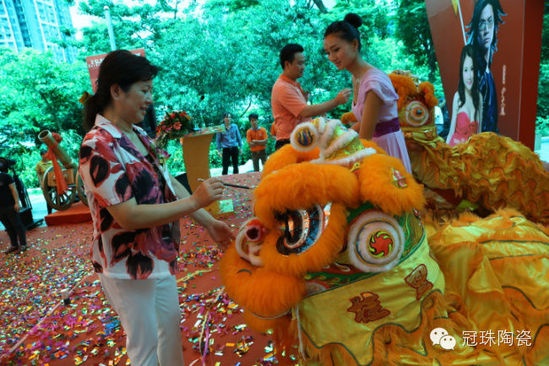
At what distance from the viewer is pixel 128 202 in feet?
3.77

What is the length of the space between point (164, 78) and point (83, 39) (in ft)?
10.4

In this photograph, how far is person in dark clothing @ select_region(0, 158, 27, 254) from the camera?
468 centimetres

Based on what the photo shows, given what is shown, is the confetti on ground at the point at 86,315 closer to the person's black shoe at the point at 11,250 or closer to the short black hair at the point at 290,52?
the person's black shoe at the point at 11,250

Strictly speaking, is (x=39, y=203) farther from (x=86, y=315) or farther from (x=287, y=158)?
(x=287, y=158)

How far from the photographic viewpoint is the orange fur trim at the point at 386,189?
3.43 ft

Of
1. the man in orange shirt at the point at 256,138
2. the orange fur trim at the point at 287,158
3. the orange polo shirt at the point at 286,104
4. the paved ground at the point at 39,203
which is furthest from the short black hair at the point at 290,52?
the paved ground at the point at 39,203

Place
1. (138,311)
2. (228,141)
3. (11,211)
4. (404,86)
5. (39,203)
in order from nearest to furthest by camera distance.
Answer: (138,311)
(404,86)
(11,211)
(228,141)
(39,203)

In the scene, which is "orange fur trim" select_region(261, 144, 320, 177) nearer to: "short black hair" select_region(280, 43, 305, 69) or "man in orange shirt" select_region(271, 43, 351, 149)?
"man in orange shirt" select_region(271, 43, 351, 149)

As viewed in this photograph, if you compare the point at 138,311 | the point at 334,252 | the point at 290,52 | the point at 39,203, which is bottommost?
the point at 39,203

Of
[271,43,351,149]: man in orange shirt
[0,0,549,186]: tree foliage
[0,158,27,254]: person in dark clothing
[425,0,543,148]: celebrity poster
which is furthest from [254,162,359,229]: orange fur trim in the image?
[0,0,549,186]: tree foliage

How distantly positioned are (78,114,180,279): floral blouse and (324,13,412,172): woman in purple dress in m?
1.07

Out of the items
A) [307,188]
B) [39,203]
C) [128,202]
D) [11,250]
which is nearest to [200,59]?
[39,203]

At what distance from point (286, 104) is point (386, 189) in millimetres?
1671

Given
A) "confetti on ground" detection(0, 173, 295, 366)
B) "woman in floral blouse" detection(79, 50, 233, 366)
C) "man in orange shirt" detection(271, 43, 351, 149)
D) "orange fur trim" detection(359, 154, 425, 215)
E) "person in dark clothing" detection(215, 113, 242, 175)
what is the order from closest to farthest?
"orange fur trim" detection(359, 154, 425, 215) → "woman in floral blouse" detection(79, 50, 233, 366) → "confetti on ground" detection(0, 173, 295, 366) → "man in orange shirt" detection(271, 43, 351, 149) → "person in dark clothing" detection(215, 113, 242, 175)
